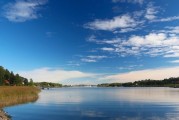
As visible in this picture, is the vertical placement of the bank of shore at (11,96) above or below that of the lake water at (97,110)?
above

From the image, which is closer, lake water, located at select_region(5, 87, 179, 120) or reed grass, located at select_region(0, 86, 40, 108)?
lake water, located at select_region(5, 87, 179, 120)

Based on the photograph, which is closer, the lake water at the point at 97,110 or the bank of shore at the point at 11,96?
the lake water at the point at 97,110

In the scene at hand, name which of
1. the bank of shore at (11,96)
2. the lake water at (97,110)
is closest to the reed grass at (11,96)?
the bank of shore at (11,96)

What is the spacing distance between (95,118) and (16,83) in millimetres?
141399

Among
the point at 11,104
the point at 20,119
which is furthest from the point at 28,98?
the point at 20,119

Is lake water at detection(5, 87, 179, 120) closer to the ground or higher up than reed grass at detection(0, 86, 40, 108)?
closer to the ground

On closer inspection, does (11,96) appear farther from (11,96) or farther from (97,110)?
(97,110)

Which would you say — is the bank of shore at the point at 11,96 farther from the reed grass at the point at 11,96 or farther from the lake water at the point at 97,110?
the lake water at the point at 97,110

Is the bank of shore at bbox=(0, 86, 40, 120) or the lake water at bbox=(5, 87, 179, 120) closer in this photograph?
the lake water at bbox=(5, 87, 179, 120)

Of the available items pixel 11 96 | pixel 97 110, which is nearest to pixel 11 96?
pixel 11 96

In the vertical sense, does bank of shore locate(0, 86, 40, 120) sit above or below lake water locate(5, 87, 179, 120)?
above

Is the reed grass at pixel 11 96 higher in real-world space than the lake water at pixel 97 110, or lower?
higher

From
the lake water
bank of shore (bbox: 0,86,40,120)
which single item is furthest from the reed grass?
the lake water

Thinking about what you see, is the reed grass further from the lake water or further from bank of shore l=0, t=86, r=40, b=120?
the lake water
